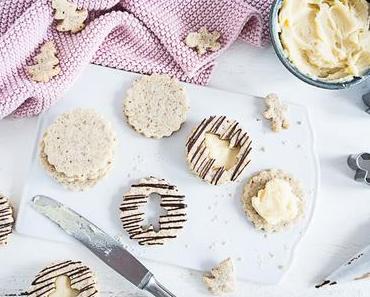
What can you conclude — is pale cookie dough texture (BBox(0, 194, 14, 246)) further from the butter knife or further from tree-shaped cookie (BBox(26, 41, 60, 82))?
tree-shaped cookie (BBox(26, 41, 60, 82))

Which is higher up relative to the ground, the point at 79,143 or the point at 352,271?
the point at 79,143

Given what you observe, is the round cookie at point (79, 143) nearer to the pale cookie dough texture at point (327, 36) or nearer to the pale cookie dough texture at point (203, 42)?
the pale cookie dough texture at point (203, 42)

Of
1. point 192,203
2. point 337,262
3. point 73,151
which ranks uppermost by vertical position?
point 73,151

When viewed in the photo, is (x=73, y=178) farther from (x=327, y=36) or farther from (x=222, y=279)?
(x=327, y=36)

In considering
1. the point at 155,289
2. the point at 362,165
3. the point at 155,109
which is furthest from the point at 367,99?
the point at 155,289

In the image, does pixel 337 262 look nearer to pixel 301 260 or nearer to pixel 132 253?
pixel 301 260

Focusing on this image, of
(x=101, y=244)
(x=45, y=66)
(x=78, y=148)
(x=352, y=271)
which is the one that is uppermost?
(x=45, y=66)

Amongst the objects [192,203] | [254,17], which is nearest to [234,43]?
[254,17]
